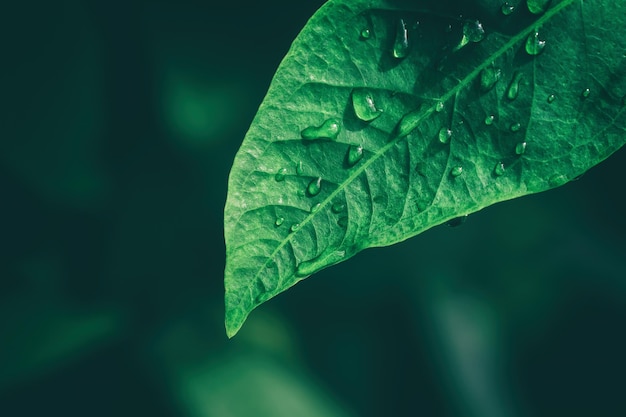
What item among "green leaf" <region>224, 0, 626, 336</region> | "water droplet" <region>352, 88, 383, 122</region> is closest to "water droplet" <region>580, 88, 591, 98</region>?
"green leaf" <region>224, 0, 626, 336</region>

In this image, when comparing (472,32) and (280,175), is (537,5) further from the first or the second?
(280,175)

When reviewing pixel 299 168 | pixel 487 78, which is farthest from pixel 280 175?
pixel 487 78

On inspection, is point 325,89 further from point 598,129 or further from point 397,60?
point 598,129

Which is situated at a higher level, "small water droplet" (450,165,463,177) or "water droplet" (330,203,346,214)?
"small water droplet" (450,165,463,177)

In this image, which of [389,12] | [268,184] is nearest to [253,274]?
[268,184]

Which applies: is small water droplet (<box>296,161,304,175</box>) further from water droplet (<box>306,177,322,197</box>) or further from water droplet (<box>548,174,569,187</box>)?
water droplet (<box>548,174,569,187</box>)

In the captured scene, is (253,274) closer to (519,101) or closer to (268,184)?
(268,184)
